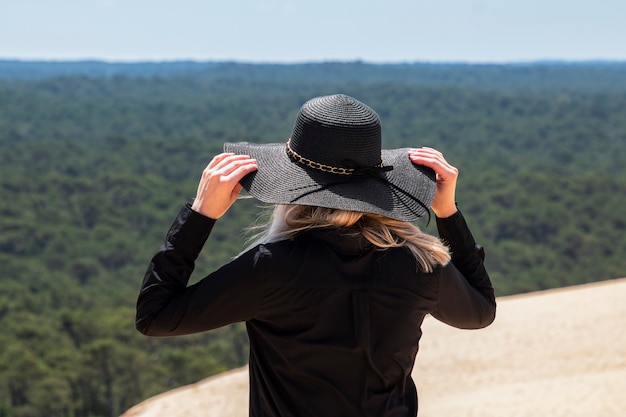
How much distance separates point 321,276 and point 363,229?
146 mm

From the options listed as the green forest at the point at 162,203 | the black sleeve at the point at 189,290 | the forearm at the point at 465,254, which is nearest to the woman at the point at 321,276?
the black sleeve at the point at 189,290

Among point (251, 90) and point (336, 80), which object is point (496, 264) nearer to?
point (251, 90)

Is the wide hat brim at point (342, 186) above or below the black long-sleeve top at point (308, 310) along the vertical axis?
above

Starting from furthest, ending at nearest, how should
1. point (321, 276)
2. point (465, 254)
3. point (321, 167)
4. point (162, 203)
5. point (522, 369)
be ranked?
point (162, 203) < point (522, 369) < point (465, 254) < point (321, 167) < point (321, 276)

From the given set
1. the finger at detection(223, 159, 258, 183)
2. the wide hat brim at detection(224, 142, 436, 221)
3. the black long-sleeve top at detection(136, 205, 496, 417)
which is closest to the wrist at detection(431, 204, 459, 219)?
the wide hat brim at detection(224, 142, 436, 221)

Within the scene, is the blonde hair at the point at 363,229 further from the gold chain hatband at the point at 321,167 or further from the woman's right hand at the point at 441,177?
the woman's right hand at the point at 441,177

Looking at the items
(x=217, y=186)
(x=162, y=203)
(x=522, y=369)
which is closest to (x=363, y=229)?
(x=217, y=186)

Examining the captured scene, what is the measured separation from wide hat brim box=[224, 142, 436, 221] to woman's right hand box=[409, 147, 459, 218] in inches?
1.2

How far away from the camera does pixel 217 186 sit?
1753mm

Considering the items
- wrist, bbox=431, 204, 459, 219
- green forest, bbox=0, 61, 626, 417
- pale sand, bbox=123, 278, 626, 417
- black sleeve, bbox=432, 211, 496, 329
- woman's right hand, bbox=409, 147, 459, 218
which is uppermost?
woman's right hand, bbox=409, 147, 459, 218

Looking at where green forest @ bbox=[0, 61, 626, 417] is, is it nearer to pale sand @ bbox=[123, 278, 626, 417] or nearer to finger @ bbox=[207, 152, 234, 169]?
finger @ bbox=[207, 152, 234, 169]

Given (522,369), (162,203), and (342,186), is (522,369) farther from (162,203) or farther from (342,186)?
(162,203)

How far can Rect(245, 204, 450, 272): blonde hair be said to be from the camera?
1743 mm

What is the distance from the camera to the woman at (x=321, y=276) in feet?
5.54
